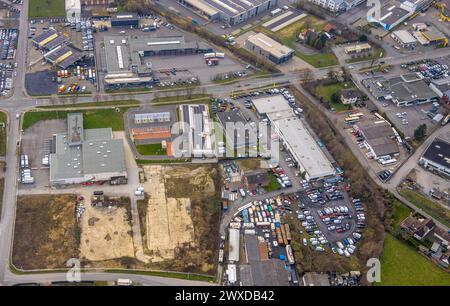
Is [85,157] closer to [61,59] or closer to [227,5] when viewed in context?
[61,59]

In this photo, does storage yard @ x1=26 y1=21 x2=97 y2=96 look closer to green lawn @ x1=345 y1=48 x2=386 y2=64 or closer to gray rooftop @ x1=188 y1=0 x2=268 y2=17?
gray rooftop @ x1=188 y1=0 x2=268 y2=17

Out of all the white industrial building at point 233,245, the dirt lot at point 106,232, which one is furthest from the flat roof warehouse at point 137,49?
the white industrial building at point 233,245

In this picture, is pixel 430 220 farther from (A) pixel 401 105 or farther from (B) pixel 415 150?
(A) pixel 401 105

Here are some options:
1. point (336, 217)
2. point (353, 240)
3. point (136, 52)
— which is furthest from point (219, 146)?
point (136, 52)

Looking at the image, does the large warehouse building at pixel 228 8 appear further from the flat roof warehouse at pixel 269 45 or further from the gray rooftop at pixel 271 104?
the gray rooftop at pixel 271 104

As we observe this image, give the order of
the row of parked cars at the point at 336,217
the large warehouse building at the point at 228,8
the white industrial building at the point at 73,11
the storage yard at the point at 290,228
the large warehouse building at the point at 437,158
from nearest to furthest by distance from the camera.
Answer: the storage yard at the point at 290,228
the row of parked cars at the point at 336,217
the large warehouse building at the point at 437,158
the white industrial building at the point at 73,11
the large warehouse building at the point at 228,8
